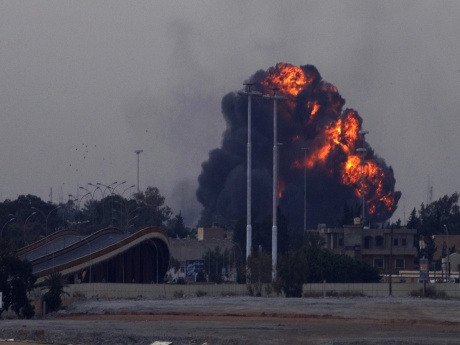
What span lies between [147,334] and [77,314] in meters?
24.0

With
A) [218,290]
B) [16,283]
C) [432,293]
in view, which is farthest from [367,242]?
[16,283]

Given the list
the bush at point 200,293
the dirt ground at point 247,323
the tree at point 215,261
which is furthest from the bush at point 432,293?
the tree at point 215,261

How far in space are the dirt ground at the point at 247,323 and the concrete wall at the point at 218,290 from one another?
6.60m

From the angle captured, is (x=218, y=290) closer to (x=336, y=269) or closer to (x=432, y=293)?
(x=432, y=293)

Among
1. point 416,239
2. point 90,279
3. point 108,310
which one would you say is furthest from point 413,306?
point 416,239

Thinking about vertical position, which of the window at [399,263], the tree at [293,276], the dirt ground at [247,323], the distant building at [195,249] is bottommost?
the dirt ground at [247,323]

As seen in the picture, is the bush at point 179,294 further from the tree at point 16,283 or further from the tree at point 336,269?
the tree at point 336,269

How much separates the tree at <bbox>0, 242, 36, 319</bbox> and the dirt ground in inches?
135

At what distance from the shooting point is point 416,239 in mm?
175000

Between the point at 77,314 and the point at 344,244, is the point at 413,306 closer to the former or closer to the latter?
the point at 77,314

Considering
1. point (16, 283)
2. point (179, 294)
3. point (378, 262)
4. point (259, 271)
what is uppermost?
point (378, 262)

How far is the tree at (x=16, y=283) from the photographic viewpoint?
82812 mm

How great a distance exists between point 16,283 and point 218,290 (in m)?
26.6

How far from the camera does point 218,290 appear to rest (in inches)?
4186
